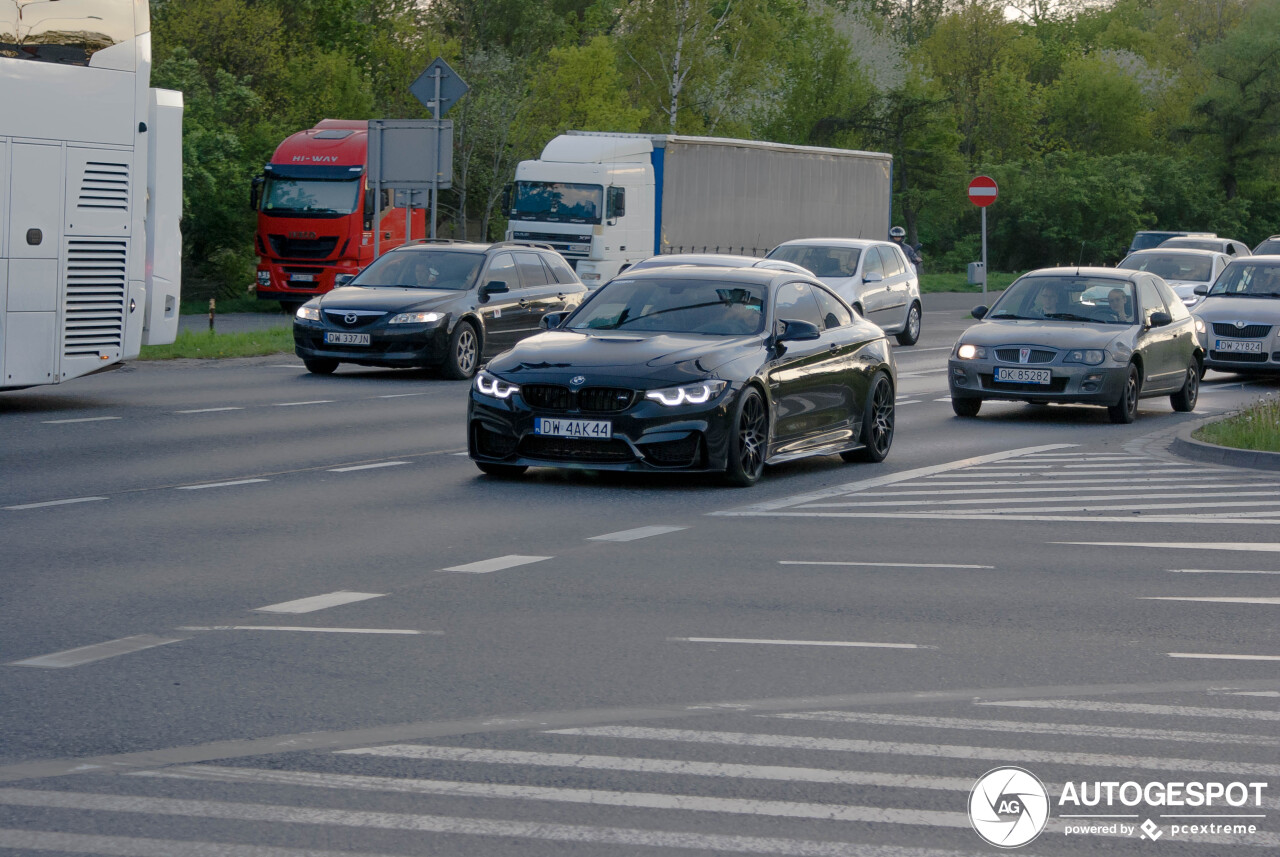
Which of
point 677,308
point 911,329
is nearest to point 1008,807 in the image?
point 677,308

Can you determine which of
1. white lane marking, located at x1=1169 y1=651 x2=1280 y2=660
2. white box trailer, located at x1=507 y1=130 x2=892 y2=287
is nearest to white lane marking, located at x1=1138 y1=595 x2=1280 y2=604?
white lane marking, located at x1=1169 y1=651 x2=1280 y2=660

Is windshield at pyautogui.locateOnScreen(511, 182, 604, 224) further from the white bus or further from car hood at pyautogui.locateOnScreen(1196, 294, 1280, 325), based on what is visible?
the white bus

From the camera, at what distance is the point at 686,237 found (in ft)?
131

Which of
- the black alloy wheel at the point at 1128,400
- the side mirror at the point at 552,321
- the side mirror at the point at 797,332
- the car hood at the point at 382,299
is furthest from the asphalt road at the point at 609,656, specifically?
the car hood at the point at 382,299

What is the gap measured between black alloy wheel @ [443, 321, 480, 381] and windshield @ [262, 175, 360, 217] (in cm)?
1386

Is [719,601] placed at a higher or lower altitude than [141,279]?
lower

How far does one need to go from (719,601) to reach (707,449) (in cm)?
438

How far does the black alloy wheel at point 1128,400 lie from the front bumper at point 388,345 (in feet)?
26.6

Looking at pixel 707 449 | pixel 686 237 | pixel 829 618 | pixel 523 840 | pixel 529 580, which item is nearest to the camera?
pixel 523 840

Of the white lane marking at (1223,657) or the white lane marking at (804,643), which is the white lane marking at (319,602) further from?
the white lane marking at (1223,657)

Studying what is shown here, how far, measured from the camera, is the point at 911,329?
3316 cm

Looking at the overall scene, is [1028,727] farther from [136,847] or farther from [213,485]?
[213,485]

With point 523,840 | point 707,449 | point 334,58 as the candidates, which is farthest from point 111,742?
point 334,58

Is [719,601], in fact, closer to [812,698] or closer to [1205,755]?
[812,698]
